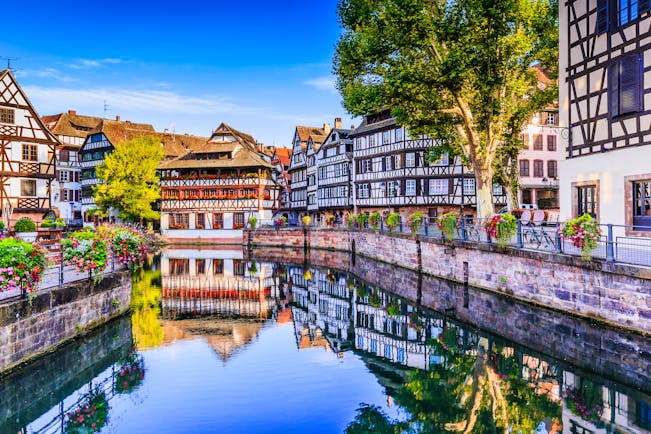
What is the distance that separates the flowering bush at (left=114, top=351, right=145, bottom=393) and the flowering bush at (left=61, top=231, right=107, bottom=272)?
3.02 m

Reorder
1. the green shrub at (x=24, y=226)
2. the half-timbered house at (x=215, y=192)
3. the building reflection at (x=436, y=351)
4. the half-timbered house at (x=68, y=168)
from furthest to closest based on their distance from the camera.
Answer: the half-timbered house at (x=68, y=168)
the half-timbered house at (x=215, y=192)
the green shrub at (x=24, y=226)
the building reflection at (x=436, y=351)

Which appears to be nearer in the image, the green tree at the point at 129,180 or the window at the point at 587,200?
the window at the point at 587,200

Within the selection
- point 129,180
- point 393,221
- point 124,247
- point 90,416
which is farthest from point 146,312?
point 129,180

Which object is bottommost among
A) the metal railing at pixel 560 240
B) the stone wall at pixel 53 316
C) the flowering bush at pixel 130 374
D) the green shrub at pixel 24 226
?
the flowering bush at pixel 130 374

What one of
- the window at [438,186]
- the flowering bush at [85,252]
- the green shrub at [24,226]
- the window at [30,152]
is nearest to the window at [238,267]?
the green shrub at [24,226]

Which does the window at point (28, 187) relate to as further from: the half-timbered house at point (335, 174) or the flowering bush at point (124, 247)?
the half-timbered house at point (335, 174)

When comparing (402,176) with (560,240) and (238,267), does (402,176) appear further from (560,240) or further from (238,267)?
(560,240)

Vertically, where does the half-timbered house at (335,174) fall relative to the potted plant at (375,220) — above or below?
above

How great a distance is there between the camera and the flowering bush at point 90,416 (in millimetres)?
10781

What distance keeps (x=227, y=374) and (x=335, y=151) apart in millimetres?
47562

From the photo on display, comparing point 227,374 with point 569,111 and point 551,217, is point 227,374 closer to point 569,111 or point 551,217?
point 569,111

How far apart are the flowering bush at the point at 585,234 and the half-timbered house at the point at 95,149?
58.4 metres

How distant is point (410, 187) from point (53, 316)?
37.4 meters

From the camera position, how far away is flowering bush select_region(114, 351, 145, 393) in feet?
43.1
